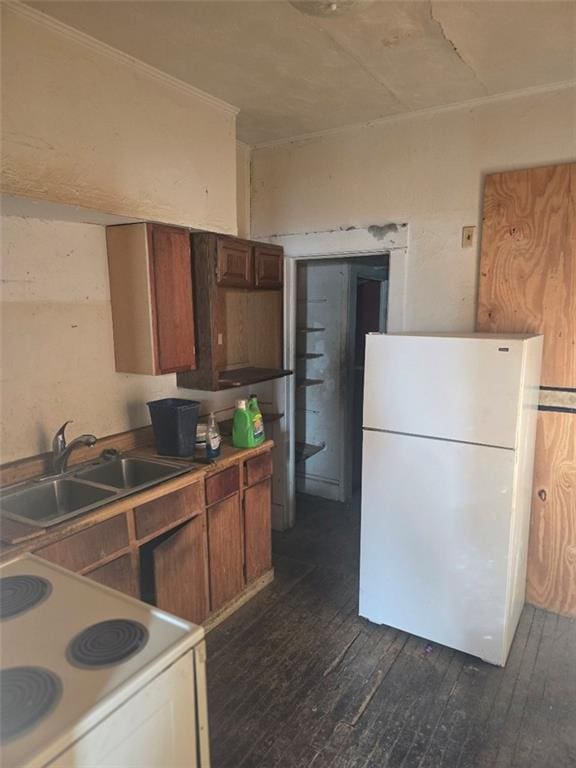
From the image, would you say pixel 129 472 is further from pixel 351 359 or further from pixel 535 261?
pixel 535 261

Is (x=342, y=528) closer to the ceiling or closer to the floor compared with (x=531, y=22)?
closer to the floor

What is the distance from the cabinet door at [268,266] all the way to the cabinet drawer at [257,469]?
1.04m

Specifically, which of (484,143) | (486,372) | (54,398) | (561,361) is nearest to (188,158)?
(54,398)

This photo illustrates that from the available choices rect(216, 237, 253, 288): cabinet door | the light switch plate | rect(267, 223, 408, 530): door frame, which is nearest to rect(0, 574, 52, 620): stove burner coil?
rect(216, 237, 253, 288): cabinet door

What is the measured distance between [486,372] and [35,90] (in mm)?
2033

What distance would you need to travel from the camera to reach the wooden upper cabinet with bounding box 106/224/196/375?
2.31 metres

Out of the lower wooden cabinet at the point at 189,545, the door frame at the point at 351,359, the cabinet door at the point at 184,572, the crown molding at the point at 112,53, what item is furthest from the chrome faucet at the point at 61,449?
the door frame at the point at 351,359

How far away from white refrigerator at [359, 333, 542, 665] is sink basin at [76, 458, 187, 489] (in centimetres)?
97

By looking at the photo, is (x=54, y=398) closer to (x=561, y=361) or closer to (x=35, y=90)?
(x=35, y=90)

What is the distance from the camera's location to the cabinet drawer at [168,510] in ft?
6.57

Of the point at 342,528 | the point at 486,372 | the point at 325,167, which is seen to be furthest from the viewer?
the point at 342,528

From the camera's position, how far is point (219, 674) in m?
2.17

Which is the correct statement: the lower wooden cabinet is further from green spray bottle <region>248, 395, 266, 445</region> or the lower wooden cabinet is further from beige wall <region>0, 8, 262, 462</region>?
beige wall <region>0, 8, 262, 462</region>

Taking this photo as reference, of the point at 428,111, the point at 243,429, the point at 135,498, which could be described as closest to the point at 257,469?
the point at 243,429
